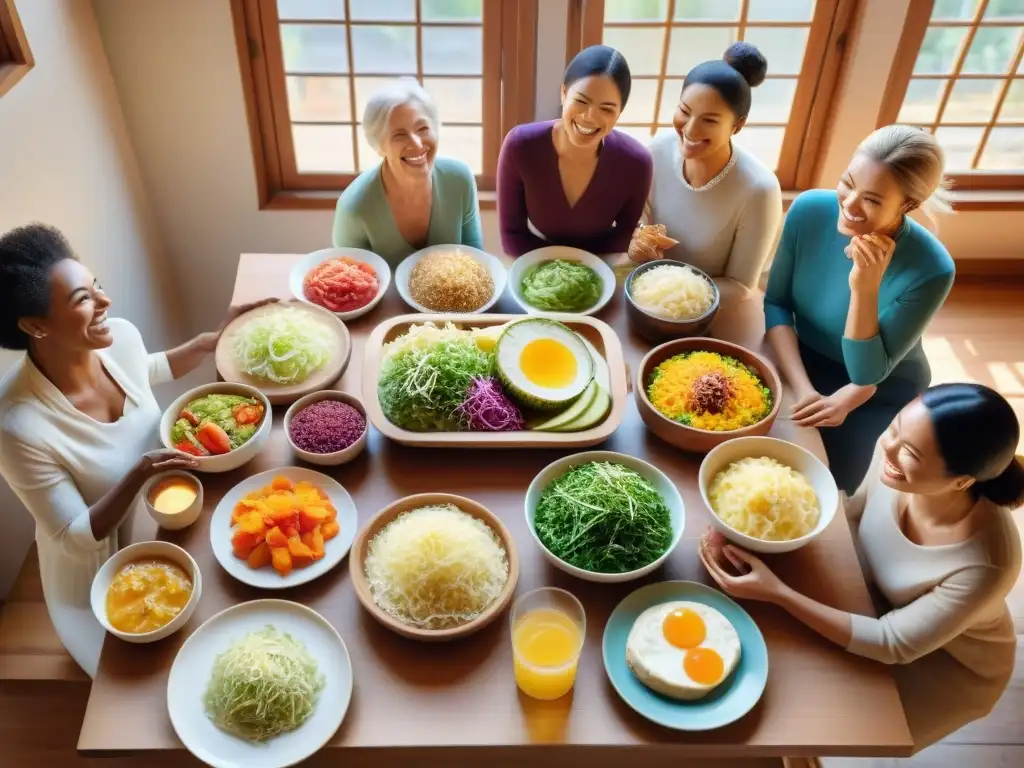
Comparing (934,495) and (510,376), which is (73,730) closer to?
(510,376)

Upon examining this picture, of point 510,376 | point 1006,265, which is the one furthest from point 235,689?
point 1006,265

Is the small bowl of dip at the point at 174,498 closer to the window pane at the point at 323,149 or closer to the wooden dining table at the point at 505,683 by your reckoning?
the wooden dining table at the point at 505,683

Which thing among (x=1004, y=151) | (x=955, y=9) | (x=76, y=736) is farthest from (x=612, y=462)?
(x=1004, y=151)

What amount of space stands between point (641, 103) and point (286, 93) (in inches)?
69.2

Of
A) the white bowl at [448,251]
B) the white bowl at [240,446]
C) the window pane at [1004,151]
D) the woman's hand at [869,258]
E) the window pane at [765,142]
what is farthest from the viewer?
the window pane at [1004,151]

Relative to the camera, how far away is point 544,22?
3701 mm

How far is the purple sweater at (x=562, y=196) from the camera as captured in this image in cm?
280

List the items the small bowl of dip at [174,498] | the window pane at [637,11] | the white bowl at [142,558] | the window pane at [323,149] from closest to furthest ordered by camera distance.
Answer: the white bowl at [142,558]
the small bowl of dip at [174,498]
the window pane at [637,11]
the window pane at [323,149]

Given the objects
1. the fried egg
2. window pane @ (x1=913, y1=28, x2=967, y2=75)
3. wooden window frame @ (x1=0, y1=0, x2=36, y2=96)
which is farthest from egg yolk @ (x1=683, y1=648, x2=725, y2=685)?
window pane @ (x1=913, y1=28, x2=967, y2=75)

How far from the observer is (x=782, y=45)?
3977mm

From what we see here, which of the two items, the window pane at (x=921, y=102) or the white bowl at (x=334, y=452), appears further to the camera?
the window pane at (x=921, y=102)

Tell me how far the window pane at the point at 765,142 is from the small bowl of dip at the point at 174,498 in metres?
3.42

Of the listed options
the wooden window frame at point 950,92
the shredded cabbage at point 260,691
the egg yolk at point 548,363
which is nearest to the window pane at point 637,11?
the wooden window frame at point 950,92

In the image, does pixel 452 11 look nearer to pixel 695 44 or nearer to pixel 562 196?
pixel 695 44
